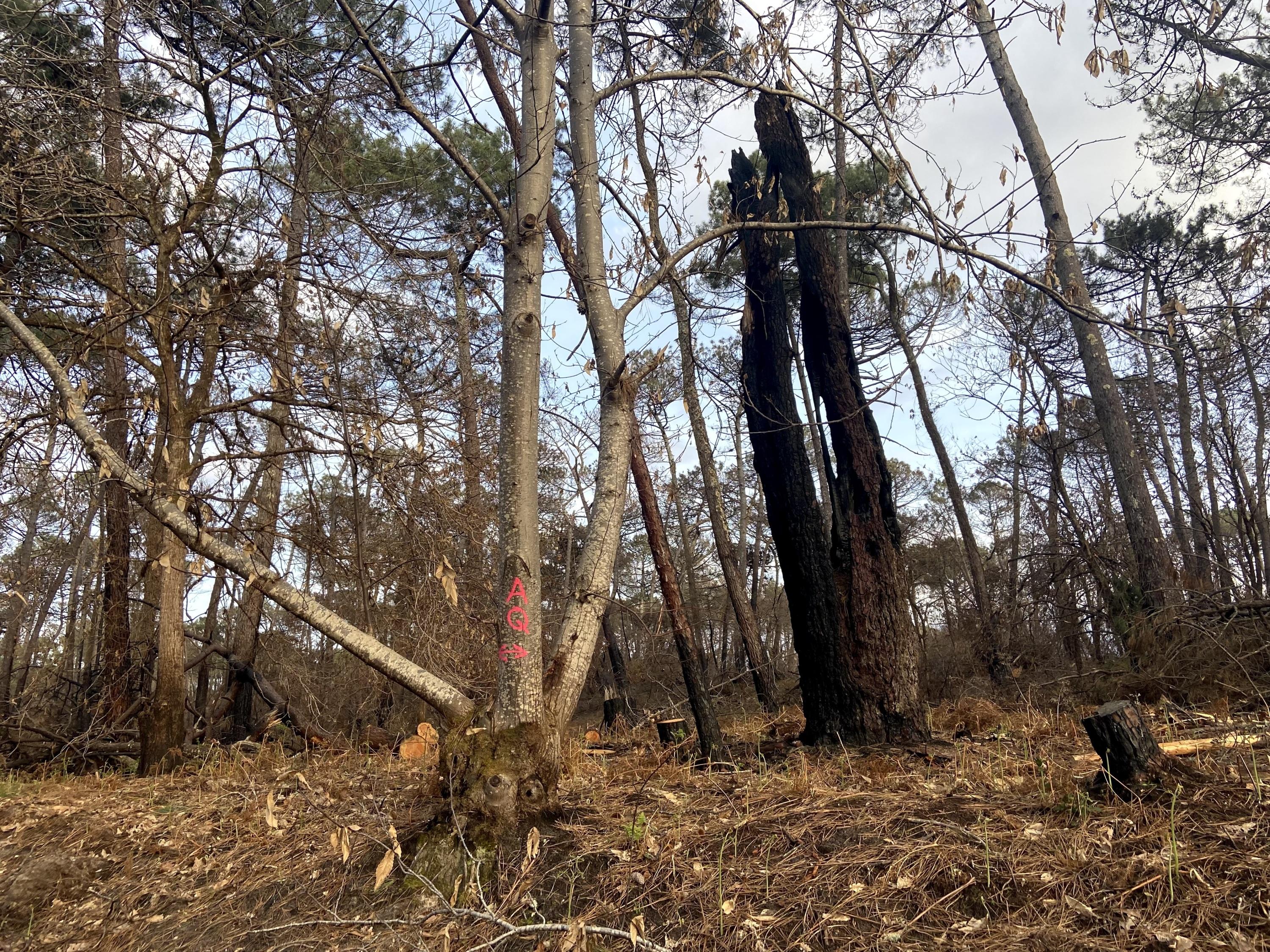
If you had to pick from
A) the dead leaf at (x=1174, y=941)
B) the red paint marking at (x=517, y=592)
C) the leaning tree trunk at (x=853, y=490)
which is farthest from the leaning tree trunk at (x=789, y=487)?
the dead leaf at (x=1174, y=941)

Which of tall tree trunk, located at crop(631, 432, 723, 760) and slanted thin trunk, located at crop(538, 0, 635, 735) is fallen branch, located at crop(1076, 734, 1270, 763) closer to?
tall tree trunk, located at crop(631, 432, 723, 760)

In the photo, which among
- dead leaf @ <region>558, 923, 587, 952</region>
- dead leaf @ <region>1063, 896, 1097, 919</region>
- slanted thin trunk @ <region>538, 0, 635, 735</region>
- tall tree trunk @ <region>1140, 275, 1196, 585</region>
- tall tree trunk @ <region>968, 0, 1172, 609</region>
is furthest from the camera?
tall tree trunk @ <region>1140, 275, 1196, 585</region>

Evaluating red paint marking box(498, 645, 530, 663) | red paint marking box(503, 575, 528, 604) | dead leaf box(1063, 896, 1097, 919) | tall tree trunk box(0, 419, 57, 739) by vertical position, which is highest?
tall tree trunk box(0, 419, 57, 739)

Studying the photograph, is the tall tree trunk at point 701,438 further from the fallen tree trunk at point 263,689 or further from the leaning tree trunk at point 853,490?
the fallen tree trunk at point 263,689

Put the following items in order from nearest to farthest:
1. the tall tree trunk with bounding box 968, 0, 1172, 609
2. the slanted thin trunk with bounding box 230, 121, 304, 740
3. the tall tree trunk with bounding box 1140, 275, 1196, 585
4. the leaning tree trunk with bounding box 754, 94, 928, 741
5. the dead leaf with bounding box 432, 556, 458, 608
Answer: the dead leaf with bounding box 432, 556, 458, 608 < the slanted thin trunk with bounding box 230, 121, 304, 740 < the leaning tree trunk with bounding box 754, 94, 928, 741 < the tall tree trunk with bounding box 968, 0, 1172, 609 < the tall tree trunk with bounding box 1140, 275, 1196, 585

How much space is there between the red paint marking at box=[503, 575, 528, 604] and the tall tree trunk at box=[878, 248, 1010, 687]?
1.98 m

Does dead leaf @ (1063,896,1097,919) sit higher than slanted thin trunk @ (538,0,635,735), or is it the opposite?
slanted thin trunk @ (538,0,635,735)

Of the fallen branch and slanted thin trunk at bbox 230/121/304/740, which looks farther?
slanted thin trunk at bbox 230/121/304/740

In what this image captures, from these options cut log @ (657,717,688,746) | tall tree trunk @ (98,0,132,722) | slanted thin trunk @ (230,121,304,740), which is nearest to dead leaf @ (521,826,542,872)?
slanted thin trunk @ (230,121,304,740)

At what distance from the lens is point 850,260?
12.0m

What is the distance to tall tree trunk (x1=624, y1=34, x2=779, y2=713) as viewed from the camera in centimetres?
372

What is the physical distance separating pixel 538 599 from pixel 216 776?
3.66 meters

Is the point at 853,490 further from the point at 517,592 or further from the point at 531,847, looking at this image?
the point at 531,847

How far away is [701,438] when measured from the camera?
11.2 m
